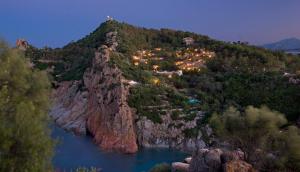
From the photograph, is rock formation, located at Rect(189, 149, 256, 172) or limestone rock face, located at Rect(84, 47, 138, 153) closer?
rock formation, located at Rect(189, 149, 256, 172)

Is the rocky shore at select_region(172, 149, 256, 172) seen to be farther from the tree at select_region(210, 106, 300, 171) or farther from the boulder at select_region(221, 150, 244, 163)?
the tree at select_region(210, 106, 300, 171)

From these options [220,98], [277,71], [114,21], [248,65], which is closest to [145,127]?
[220,98]

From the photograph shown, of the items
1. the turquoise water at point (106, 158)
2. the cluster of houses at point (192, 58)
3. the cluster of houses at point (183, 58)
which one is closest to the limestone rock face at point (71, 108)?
the turquoise water at point (106, 158)

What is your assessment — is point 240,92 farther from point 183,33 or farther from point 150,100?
point 183,33

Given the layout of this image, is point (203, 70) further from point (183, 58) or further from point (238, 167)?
point (238, 167)

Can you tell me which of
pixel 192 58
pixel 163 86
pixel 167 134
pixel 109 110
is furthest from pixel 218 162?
pixel 192 58

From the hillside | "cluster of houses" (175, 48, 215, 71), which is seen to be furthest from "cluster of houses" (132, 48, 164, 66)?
"cluster of houses" (175, 48, 215, 71)
